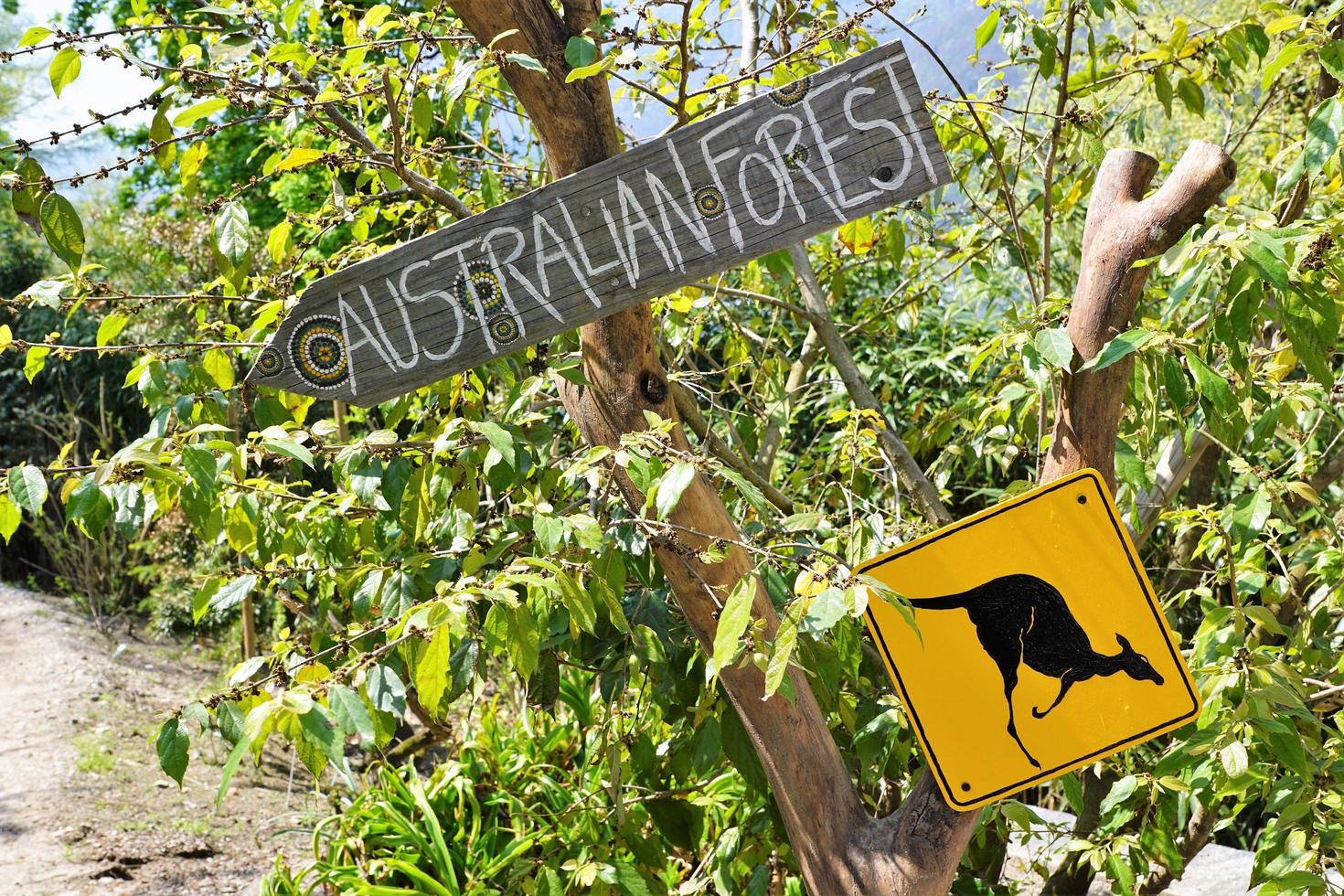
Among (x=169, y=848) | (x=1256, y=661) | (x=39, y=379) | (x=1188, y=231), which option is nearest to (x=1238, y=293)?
(x=1188, y=231)

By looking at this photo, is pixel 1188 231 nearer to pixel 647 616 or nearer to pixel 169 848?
pixel 647 616

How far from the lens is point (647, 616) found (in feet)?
5.38

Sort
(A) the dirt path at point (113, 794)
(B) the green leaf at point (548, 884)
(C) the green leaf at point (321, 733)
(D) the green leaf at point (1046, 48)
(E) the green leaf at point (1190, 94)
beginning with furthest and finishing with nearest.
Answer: (A) the dirt path at point (113, 794) → (B) the green leaf at point (548, 884) → (E) the green leaf at point (1190, 94) → (D) the green leaf at point (1046, 48) → (C) the green leaf at point (321, 733)

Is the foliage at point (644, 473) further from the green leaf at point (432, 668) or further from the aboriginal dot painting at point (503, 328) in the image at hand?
the aboriginal dot painting at point (503, 328)

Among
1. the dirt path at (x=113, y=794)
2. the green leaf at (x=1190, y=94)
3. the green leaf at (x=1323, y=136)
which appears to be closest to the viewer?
the green leaf at (x=1323, y=136)

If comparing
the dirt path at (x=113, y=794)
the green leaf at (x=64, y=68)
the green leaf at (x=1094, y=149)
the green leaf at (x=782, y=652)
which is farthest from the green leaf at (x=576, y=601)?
the dirt path at (x=113, y=794)

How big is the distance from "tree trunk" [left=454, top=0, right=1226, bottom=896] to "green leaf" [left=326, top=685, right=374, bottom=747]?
417 mm

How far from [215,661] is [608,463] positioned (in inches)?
243

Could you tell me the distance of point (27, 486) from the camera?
1181mm

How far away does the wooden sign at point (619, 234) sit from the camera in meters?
1.16

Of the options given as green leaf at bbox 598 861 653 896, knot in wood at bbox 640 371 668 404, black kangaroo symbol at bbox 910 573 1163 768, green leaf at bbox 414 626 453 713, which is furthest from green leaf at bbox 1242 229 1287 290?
green leaf at bbox 598 861 653 896

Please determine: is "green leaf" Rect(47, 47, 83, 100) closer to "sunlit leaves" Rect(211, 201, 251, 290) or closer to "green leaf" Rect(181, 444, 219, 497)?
"sunlit leaves" Rect(211, 201, 251, 290)

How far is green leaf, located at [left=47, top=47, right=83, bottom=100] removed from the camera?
4.09 feet

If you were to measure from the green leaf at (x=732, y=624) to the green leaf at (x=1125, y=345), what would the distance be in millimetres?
491
